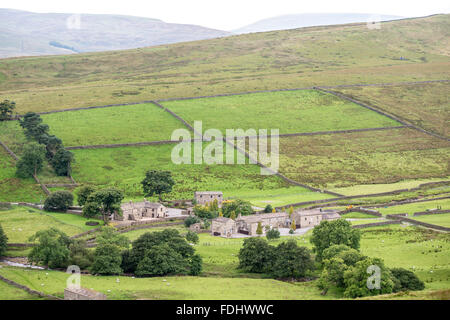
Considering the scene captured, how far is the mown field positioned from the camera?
2323 inches

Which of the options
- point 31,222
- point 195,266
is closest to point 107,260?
point 195,266

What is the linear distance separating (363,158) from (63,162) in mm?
67320

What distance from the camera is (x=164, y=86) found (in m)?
196

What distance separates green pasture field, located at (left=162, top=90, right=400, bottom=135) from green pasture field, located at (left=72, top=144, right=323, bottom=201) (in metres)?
22.0

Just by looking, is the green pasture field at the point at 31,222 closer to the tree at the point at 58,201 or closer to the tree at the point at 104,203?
the tree at the point at 58,201

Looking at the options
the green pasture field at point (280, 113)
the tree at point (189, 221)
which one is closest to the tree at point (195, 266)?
the tree at point (189, 221)

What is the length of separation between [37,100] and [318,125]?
3048 inches

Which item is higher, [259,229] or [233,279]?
[233,279]

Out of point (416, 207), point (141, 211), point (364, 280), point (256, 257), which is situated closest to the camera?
point (364, 280)

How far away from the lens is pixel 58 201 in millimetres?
99938

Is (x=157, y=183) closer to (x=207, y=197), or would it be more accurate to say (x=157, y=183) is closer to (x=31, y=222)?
(x=207, y=197)

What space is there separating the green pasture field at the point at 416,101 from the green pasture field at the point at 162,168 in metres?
60.8

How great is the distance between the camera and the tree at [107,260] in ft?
223
